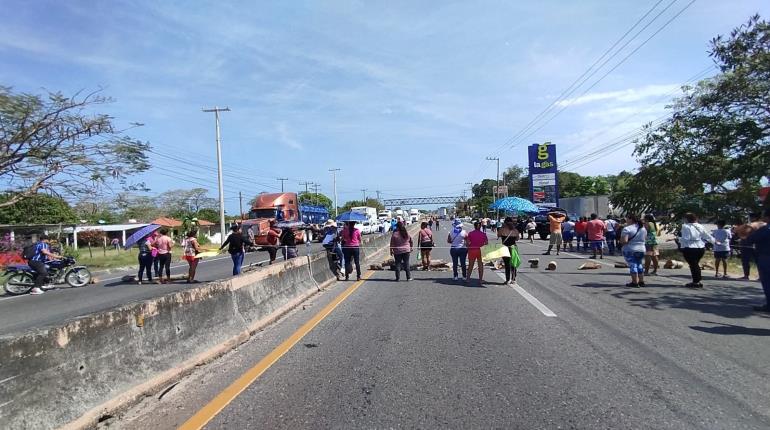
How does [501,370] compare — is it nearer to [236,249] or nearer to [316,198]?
[236,249]

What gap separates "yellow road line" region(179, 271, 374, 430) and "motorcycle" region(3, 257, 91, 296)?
39.4 ft

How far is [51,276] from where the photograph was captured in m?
17.3

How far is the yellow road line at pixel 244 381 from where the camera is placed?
461cm

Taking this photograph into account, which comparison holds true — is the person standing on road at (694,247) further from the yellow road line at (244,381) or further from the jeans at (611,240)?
the jeans at (611,240)

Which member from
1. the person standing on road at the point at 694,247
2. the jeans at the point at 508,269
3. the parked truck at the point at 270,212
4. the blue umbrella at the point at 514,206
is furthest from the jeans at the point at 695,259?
→ the parked truck at the point at 270,212

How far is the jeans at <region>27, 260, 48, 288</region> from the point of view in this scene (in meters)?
16.4

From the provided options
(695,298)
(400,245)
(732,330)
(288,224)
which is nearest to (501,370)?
(732,330)

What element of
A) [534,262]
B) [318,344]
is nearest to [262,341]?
[318,344]

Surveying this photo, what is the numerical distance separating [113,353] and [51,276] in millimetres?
14646

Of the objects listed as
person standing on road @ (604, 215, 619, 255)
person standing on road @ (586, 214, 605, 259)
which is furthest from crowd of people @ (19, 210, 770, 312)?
person standing on road @ (604, 215, 619, 255)

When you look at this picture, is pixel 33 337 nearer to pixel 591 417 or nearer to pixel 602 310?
pixel 591 417

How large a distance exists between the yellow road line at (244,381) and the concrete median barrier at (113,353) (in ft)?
2.19

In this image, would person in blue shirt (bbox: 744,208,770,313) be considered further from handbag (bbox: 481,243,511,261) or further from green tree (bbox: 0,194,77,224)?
green tree (bbox: 0,194,77,224)

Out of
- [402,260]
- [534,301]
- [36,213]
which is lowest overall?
[534,301]
